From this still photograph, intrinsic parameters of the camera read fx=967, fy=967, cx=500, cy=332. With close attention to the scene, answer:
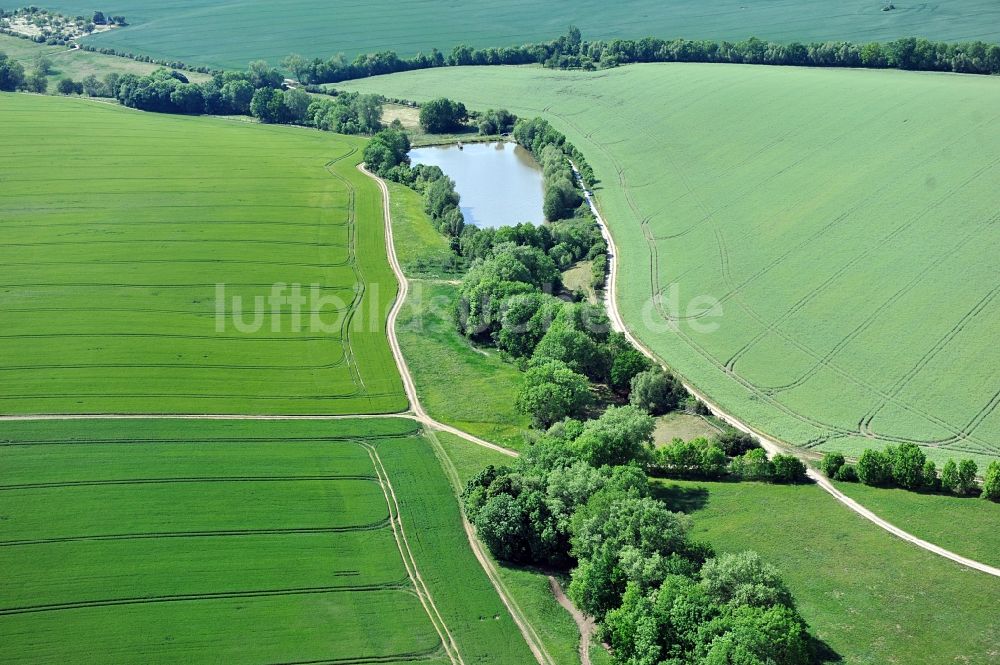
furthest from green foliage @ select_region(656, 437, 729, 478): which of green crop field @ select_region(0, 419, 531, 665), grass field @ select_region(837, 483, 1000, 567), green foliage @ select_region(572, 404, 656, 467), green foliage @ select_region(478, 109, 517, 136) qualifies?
green foliage @ select_region(478, 109, 517, 136)

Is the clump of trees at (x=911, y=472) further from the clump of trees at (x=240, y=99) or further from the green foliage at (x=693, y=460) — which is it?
the clump of trees at (x=240, y=99)

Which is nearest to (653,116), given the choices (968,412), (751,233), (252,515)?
(751,233)

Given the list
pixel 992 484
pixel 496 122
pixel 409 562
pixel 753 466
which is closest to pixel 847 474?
pixel 753 466

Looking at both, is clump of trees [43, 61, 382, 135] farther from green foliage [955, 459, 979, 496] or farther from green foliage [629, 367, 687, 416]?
green foliage [955, 459, 979, 496]

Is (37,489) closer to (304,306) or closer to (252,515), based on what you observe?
(252,515)

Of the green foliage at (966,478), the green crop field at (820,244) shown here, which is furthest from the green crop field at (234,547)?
the green foliage at (966,478)

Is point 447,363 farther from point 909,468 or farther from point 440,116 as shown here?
point 440,116
